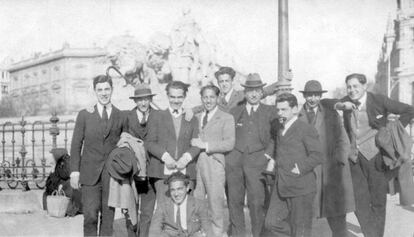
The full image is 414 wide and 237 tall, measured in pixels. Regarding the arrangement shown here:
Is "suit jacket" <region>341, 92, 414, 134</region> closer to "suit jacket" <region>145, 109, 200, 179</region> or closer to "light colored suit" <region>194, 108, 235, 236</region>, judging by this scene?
"light colored suit" <region>194, 108, 235, 236</region>

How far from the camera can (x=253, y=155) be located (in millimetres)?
5125

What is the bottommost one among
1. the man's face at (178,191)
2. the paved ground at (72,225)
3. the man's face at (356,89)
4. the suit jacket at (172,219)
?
the paved ground at (72,225)

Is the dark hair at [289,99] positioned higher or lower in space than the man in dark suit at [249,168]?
higher

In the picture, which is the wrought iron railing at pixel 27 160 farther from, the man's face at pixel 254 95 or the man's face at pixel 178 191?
the man's face at pixel 178 191

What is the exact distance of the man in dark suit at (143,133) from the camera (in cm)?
507

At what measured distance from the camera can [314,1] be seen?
28.5 feet

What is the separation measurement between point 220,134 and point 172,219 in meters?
1.10

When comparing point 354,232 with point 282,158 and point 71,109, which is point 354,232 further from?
point 71,109

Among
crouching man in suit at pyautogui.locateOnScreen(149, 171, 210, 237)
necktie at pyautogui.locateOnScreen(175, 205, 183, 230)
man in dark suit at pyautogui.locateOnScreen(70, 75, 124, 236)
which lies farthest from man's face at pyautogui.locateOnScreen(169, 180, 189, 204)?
man in dark suit at pyautogui.locateOnScreen(70, 75, 124, 236)

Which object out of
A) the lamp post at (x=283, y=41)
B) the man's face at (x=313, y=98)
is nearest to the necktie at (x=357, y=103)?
the man's face at (x=313, y=98)

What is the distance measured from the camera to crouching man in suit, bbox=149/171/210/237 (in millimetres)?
4375

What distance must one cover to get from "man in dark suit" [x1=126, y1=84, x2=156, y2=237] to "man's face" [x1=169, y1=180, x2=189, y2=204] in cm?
66

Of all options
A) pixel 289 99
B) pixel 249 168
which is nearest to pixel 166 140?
pixel 249 168

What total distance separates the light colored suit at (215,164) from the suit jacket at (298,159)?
630 mm
